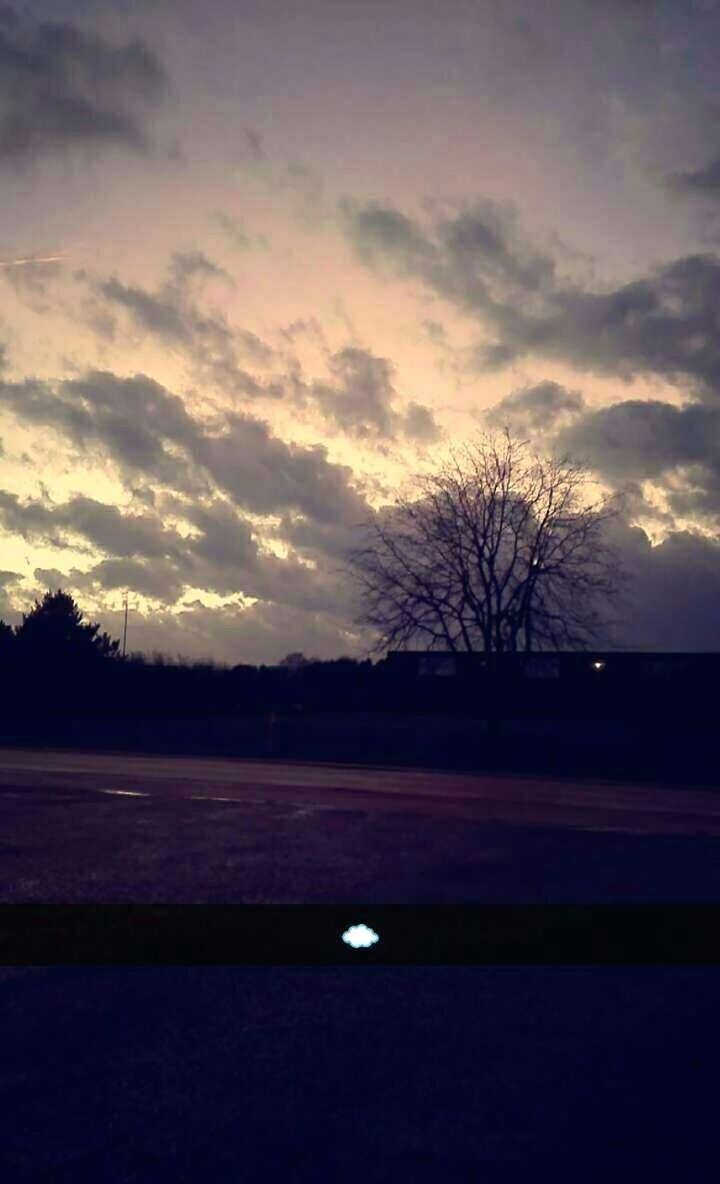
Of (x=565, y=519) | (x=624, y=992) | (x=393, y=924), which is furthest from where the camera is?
(x=565, y=519)

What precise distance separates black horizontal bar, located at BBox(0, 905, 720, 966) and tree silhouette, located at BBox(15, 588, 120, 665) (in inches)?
2548

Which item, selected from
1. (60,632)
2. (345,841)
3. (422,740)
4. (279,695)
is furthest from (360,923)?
(60,632)

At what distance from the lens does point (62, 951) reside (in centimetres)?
249

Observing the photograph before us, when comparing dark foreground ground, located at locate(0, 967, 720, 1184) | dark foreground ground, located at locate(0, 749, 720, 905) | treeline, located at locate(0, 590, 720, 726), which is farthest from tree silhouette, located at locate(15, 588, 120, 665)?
dark foreground ground, located at locate(0, 967, 720, 1184)

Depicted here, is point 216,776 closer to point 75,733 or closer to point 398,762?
point 398,762

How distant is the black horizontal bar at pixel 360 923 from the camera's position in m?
2.25

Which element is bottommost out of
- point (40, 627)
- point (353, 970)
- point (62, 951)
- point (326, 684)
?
point (353, 970)

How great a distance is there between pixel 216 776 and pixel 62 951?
70.4 feet

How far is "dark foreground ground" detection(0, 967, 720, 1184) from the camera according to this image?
3.85 metres

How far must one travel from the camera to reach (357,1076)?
4.84 m

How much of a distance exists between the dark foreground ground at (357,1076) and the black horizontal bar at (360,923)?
5.54 feet

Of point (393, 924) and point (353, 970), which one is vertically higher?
point (393, 924)

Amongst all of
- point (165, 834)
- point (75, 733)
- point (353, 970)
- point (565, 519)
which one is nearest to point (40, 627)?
point (75, 733)

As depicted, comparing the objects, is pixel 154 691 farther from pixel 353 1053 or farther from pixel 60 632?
pixel 353 1053
